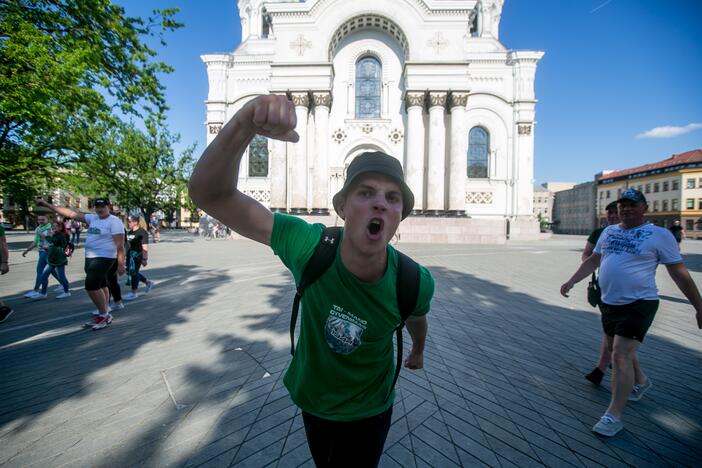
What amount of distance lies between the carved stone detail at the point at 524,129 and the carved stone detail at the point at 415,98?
1077 centimetres

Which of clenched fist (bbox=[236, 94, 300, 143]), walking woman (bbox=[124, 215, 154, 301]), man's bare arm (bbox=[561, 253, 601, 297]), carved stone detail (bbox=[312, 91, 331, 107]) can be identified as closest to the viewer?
clenched fist (bbox=[236, 94, 300, 143])

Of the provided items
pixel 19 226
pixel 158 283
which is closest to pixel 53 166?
pixel 158 283

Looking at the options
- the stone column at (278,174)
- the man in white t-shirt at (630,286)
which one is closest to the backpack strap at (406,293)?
the man in white t-shirt at (630,286)

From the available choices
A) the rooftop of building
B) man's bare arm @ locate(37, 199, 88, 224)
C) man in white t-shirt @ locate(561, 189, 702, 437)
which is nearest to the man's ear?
man in white t-shirt @ locate(561, 189, 702, 437)

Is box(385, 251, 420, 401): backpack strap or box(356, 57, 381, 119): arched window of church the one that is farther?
box(356, 57, 381, 119): arched window of church

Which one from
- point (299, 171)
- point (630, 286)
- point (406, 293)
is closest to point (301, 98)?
point (299, 171)

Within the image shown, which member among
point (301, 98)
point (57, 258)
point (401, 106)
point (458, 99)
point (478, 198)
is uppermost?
point (401, 106)

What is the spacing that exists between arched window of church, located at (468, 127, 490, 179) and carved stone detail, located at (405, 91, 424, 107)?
767 centimetres

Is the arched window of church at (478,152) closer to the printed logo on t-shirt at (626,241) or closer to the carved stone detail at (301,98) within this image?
the carved stone detail at (301,98)

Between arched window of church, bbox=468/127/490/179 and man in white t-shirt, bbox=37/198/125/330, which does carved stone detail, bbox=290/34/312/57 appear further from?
man in white t-shirt, bbox=37/198/125/330

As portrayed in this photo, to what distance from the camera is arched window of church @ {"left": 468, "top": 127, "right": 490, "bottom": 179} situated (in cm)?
2709

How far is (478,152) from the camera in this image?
2716 cm

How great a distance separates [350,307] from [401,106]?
84.1ft

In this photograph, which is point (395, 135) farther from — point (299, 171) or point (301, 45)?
point (301, 45)
